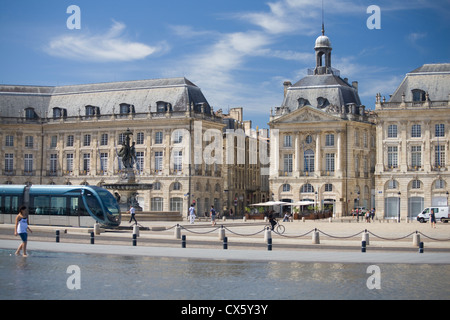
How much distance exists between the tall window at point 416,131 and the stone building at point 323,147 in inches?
348

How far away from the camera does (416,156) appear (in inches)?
3204

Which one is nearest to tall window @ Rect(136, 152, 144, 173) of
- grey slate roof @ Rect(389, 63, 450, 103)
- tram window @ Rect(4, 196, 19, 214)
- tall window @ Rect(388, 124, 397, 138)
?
tall window @ Rect(388, 124, 397, 138)

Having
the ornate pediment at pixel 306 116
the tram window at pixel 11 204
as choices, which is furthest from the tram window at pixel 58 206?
the ornate pediment at pixel 306 116

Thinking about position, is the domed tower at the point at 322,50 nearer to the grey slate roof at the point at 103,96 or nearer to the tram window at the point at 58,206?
the grey slate roof at the point at 103,96

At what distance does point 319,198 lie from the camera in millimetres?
88250

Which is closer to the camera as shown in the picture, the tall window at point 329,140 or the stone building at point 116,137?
the tall window at point 329,140

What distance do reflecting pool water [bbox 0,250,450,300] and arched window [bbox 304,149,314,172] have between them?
63.9 metres

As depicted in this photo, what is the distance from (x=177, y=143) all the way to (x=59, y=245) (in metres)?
58.0

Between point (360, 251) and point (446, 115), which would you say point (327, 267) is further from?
point (446, 115)

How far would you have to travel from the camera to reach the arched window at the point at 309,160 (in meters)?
89.4

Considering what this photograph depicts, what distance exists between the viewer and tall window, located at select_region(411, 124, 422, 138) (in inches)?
3199

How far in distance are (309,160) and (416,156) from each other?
13.8m

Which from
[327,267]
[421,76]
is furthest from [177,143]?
[327,267]

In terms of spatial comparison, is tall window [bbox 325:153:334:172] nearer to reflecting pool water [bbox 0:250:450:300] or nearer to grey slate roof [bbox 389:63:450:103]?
grey slate roof [bbox 389:63:450:103]
